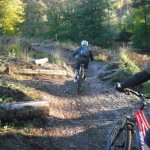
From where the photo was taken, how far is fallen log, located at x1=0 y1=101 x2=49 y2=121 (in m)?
7.40

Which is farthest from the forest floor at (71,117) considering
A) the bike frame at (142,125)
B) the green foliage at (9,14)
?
the green foliage at (9,14)

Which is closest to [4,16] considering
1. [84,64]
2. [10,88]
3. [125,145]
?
[84,64]

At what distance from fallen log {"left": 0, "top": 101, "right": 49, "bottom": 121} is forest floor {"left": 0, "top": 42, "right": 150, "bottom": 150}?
0.16 m

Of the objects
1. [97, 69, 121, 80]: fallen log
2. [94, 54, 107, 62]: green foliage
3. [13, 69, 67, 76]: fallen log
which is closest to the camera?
[13, 69, 67, 76]: fallen log

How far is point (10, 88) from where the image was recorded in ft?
28.8

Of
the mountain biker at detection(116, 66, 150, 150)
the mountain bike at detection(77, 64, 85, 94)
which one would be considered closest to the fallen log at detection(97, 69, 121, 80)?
the mountain bike at detection(77, 64, 85, 94)

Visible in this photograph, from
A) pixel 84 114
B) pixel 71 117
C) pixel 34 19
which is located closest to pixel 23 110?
pixel 71 117

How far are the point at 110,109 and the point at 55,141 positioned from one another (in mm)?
3301

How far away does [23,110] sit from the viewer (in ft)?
25.1

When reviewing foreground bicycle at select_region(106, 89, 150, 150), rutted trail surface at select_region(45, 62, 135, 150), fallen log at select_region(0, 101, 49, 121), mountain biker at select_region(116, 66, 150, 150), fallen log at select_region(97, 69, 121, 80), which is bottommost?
rutted trail surface at select_region(45, 62, 135, 150)

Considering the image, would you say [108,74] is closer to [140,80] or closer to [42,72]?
[42,72]

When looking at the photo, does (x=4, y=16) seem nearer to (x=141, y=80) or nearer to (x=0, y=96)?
(x=0, y=96)

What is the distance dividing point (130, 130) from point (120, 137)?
0.40 metres

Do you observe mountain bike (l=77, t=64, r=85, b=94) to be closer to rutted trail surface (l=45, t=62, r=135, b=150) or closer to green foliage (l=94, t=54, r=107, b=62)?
rutted trail surface (l=45, t=62, r=135, b=150)
